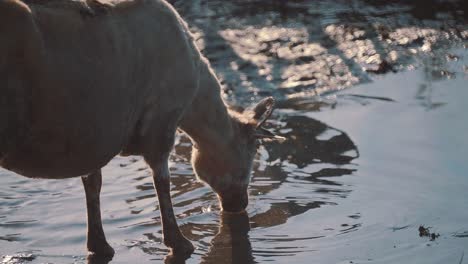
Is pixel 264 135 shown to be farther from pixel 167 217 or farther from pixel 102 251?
pixel 102 251

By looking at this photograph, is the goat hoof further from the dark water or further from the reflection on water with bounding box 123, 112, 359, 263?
the reflection on water with bounding box 123, 112, 359, 263

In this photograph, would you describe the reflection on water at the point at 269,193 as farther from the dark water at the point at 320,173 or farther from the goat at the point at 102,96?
the goat at the point at 102,96

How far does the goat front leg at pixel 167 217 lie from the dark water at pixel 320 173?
0.11 m

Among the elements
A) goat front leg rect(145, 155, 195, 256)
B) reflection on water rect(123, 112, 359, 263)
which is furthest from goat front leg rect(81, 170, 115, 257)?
goat front leg rect(145, 155, 195, 256)

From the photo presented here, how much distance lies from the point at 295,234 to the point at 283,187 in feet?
4.10

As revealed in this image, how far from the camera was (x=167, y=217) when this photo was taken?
7.98m

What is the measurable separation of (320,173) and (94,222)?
2.62m

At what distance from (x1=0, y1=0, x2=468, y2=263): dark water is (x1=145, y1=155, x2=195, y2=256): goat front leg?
11 centimetres

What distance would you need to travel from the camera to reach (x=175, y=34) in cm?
782

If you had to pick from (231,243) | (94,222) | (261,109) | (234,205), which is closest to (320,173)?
(261,109)

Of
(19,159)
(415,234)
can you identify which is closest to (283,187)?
(415,234)

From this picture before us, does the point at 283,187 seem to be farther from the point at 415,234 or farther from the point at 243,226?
the point at 415,234

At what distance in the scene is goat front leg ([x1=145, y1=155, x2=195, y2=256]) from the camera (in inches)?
311

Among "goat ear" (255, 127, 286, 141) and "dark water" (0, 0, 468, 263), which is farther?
"goat ear" (255, 127, 286, 141)
